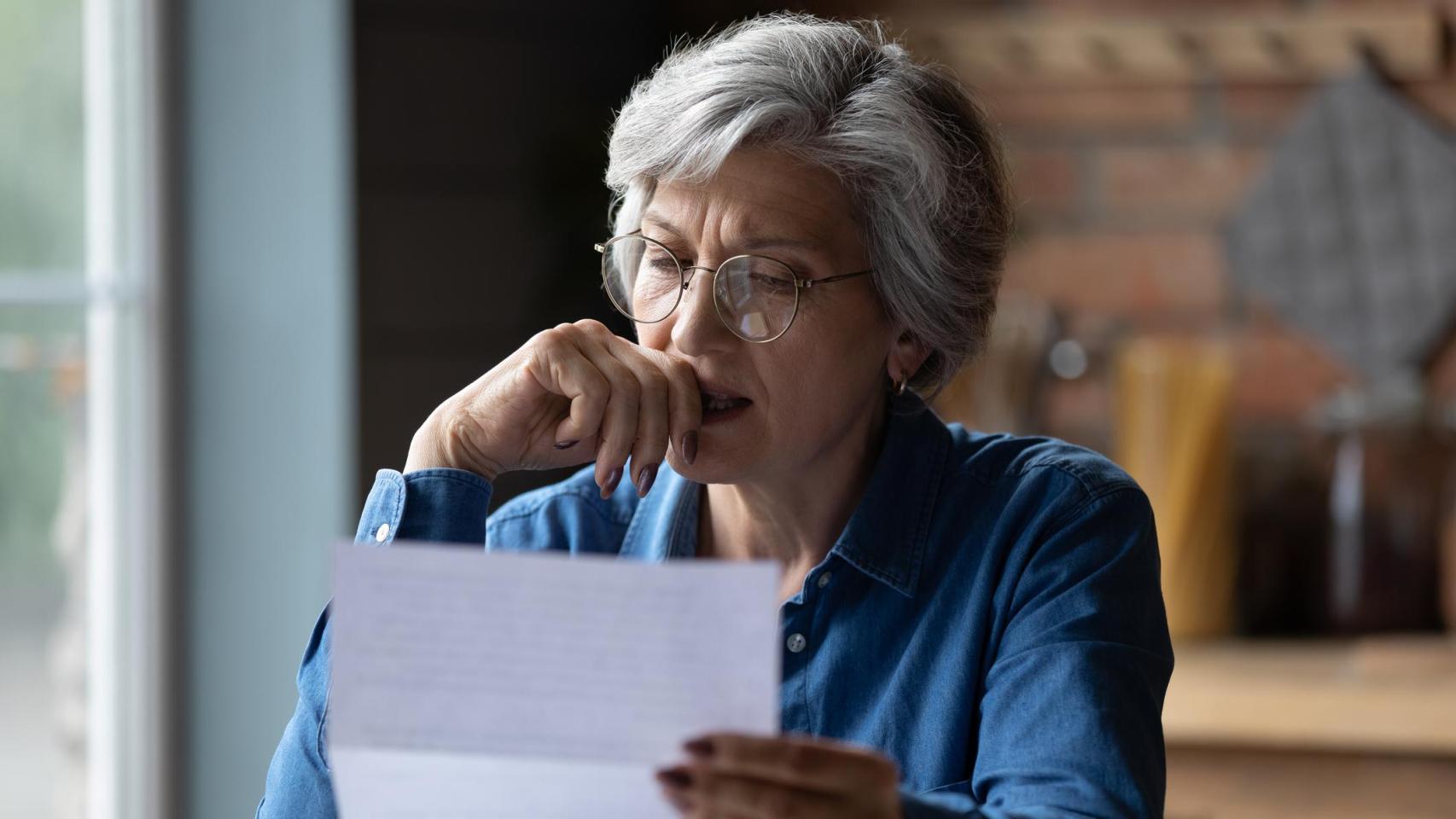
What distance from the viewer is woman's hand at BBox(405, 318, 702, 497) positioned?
1171 mm

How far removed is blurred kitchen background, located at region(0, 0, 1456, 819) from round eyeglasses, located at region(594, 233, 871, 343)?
2.54ft

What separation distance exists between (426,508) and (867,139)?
46 cm

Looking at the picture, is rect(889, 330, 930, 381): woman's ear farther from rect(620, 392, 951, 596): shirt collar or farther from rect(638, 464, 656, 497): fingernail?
rect(638, 464, 656, 497): fingernail

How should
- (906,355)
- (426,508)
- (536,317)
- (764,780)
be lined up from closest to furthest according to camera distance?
(764,780), (426,508), (906,355), (536,317)

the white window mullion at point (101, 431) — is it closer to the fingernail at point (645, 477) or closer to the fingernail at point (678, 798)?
the fingernail at point (645, 477)

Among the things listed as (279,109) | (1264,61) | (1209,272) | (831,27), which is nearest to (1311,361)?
(1209,272)

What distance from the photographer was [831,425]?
1269 mm

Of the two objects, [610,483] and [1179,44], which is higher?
[1179,44]

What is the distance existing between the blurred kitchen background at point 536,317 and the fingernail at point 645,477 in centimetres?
84

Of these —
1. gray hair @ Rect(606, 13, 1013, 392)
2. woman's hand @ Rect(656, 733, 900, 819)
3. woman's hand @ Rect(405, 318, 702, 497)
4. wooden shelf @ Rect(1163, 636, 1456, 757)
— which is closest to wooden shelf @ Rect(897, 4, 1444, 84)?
wooden shelf @ Rect(1163, 636, 1456, 757)

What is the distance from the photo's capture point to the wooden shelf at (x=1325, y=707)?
189cm

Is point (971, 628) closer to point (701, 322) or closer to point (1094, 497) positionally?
point (1094, 497)

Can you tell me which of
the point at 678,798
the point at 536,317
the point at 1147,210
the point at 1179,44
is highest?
the point at 1179,44

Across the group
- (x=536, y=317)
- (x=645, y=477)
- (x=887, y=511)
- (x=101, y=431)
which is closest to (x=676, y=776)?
(x=645, y=477)
